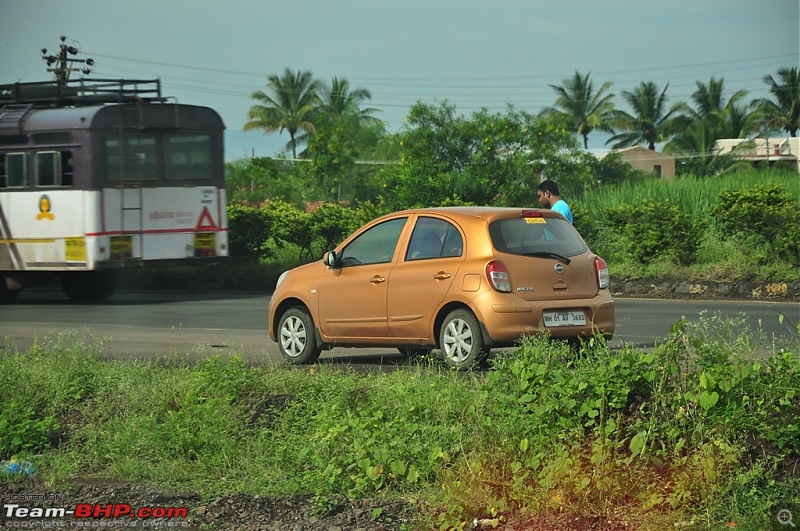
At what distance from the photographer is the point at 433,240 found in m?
10.8

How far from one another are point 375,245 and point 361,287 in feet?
1.64

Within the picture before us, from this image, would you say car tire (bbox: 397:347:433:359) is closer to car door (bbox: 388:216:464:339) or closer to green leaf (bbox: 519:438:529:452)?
car door (bbox: 388:216:464:339)

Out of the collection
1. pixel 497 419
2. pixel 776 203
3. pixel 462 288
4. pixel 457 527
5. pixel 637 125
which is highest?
pixel 637 125

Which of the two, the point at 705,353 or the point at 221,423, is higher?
the point at 705,353

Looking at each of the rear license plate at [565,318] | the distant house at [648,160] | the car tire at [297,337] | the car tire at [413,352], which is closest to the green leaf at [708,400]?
the rear license plate at [565,318]

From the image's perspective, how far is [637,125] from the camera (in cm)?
7556

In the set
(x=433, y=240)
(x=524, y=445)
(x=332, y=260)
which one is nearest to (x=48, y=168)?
(x=332, y=260)

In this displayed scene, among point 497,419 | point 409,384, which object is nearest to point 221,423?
point 409,384

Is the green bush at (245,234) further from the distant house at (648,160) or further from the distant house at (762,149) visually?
the distant house at (648,160)

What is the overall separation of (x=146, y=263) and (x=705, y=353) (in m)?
16.7

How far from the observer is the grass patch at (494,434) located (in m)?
5.86

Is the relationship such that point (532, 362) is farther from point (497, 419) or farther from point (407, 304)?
point (407, 304)

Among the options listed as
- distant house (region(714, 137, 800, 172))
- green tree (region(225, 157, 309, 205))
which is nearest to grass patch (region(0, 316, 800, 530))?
green tree (region(225, 157, 309, 205))

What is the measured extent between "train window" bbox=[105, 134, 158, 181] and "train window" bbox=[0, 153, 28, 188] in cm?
190
